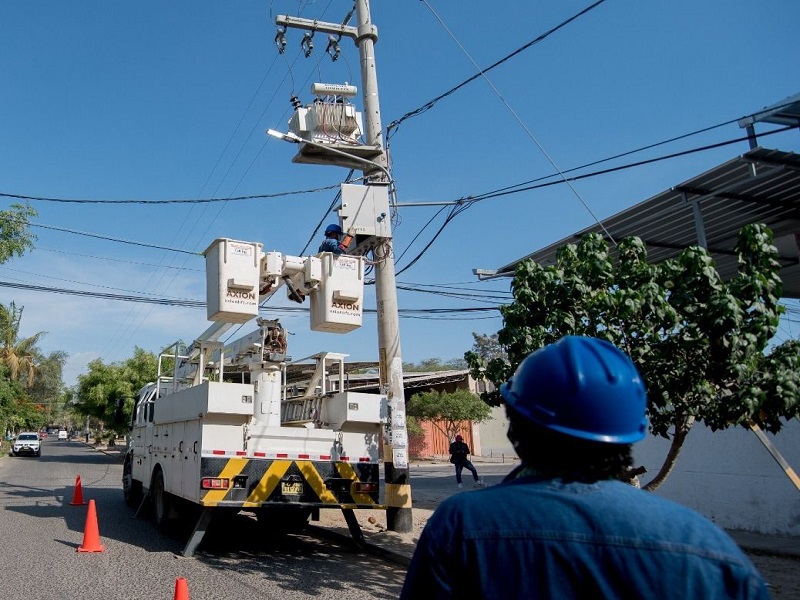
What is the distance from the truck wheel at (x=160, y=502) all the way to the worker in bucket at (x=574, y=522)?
10.2 metres

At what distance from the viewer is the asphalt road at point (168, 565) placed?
743 centimetres

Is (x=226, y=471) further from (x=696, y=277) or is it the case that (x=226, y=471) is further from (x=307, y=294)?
(x=696, y=277)

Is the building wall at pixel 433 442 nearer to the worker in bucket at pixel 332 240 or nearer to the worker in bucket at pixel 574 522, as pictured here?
the worker in bucket at pixel 332 240

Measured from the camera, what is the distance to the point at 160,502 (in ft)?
37.2

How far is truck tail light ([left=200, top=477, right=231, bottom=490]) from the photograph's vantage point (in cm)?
866

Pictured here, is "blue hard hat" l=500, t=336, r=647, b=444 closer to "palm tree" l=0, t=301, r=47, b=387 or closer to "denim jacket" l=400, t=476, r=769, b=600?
"denim jacket" l=400, t=476, r=769, b=600

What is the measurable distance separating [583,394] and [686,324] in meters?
4.72

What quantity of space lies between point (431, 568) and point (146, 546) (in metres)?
9.76

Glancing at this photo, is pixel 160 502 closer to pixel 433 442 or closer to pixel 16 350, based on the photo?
pixel 433 442

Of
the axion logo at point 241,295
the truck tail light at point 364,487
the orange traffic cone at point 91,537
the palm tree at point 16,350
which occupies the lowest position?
the orange traffic cone at point 91,537

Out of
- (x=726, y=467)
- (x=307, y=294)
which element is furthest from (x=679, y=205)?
(x=307, y=294)

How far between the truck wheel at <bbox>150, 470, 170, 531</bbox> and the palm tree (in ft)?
136

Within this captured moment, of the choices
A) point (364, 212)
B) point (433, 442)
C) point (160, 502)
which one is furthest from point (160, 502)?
point (433, 442)

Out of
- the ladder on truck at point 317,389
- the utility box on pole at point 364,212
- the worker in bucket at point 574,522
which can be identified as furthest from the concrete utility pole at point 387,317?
the worker in bucket at point 574,522
